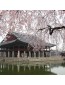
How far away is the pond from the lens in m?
5.30

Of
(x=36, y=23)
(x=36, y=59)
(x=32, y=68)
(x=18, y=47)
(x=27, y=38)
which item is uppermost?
(x=36, y=23)

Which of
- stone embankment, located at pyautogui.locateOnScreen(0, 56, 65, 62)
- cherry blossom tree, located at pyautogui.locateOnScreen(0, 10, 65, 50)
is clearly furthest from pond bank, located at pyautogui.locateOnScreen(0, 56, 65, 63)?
cherry blossom tree, located at pyautogui.locateOnScreen(0, 10, 65, 50)

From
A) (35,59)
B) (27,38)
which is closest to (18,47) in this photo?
(27,38)

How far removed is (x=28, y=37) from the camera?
5.38 metres

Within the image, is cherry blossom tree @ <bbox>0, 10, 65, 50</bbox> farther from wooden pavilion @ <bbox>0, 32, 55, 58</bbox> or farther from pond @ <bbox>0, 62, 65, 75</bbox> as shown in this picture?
pond @ <bbox>0, 62, 65, 75</bbox>

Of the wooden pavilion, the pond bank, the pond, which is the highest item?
the wooden pavilion

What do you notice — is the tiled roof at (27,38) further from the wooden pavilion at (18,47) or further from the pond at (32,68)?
the pond at (32,68)

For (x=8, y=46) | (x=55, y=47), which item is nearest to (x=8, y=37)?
(x=8, y=46)

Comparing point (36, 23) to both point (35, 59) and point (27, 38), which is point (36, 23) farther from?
point (35, 59)

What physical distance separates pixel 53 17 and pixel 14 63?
44.7 inches

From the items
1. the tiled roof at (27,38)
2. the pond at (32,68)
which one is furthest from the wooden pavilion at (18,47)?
the pond at (32,68)

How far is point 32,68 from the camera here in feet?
17.6
